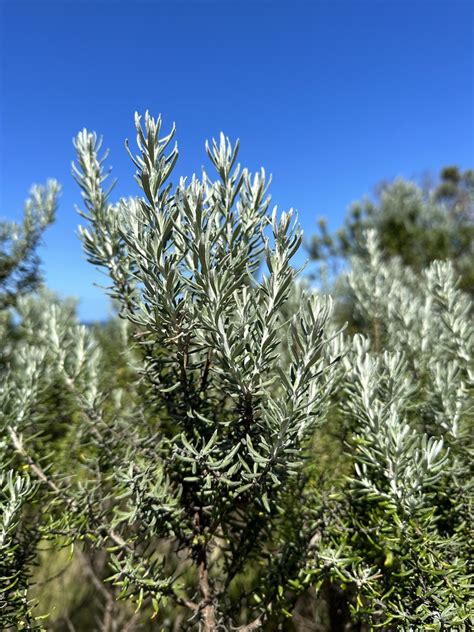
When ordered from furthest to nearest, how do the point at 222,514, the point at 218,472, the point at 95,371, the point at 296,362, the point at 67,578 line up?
the point at 67,578 < the point at 95,371 < the point at 222,514 < the point at 218,472 < the point at 296,362

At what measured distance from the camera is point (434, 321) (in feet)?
8.70

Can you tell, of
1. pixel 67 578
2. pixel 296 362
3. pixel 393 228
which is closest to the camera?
pixel 296 362

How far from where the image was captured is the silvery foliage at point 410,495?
4.14 ft

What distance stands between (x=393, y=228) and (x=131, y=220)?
21.0 ft

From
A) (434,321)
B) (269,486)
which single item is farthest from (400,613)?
(434,321)

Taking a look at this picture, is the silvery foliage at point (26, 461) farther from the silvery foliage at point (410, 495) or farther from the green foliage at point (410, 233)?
the green foliage at point (410, 233)

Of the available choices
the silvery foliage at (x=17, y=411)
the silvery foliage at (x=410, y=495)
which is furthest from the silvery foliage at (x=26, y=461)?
the silvery foliage at (x=410, y=495)

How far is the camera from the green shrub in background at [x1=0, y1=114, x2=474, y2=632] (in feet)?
3.93

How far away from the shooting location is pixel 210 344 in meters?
1.19

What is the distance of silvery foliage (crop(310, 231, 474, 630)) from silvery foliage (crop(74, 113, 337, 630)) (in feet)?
0.88

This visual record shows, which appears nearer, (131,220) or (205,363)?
(131,220)

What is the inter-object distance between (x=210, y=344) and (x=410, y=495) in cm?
91

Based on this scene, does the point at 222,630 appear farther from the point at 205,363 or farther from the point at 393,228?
the point at 393,228

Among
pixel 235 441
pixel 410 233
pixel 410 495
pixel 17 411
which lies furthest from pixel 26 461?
pixel 410 233
